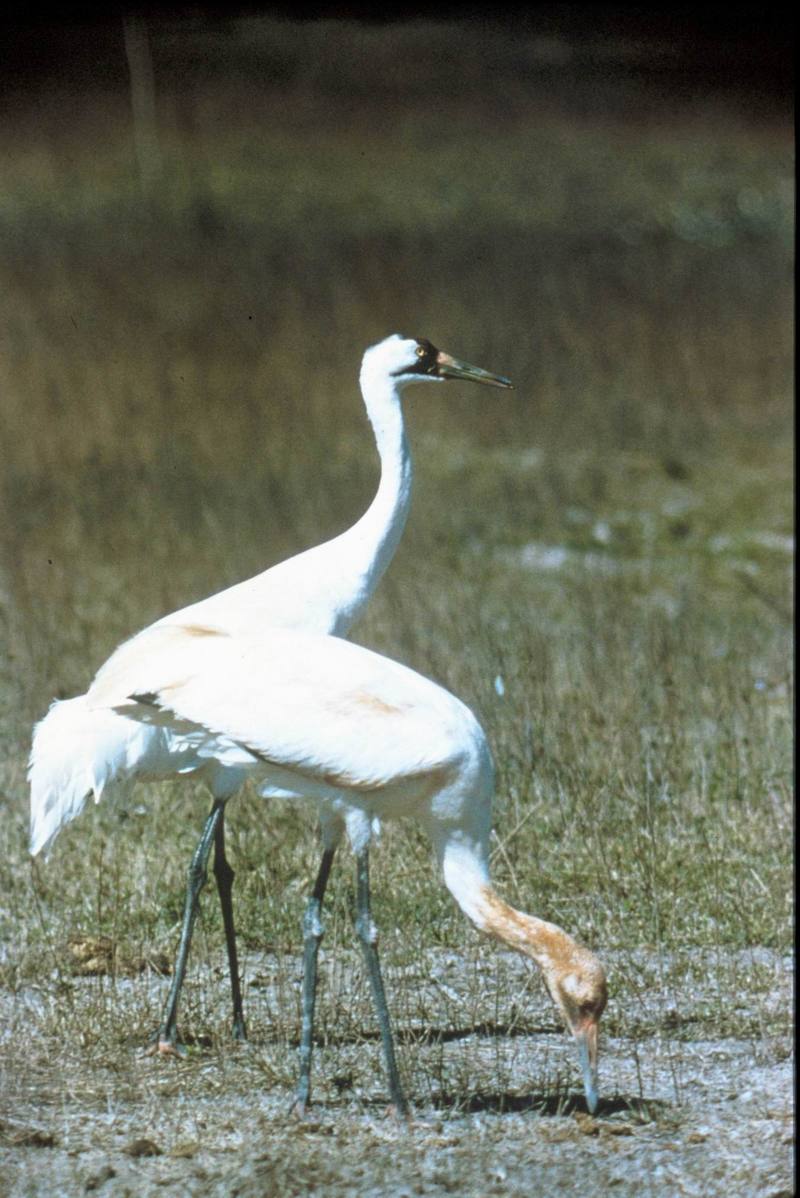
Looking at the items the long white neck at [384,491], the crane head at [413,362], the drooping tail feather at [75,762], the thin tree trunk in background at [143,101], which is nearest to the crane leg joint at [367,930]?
the drooping tail feather at [75,762]

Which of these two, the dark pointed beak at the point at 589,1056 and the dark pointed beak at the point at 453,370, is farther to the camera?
the dark pointed beak at the point at 453,370

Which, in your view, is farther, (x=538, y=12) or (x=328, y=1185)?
(x=538, y=12)

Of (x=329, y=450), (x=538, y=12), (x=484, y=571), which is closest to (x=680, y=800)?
(x=484, y=571)

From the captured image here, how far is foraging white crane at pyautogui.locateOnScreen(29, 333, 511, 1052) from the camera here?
207 inches

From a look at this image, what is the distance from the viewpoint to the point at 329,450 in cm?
1377

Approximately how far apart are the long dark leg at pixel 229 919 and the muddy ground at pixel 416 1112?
0.08 metres

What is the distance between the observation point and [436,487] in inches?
515

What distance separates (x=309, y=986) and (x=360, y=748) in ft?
2.31

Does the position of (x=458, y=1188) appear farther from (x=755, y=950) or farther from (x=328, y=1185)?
(x=755, y=950)

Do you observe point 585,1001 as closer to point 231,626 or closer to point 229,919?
point 229,919

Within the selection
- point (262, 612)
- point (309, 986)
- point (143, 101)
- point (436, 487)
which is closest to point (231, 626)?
point (262, 612)

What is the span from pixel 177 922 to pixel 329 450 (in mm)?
7868

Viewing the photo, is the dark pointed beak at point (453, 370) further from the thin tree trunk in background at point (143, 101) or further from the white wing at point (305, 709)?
the thin tree trunk in background at point (143, 101)

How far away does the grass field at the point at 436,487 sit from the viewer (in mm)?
5641
